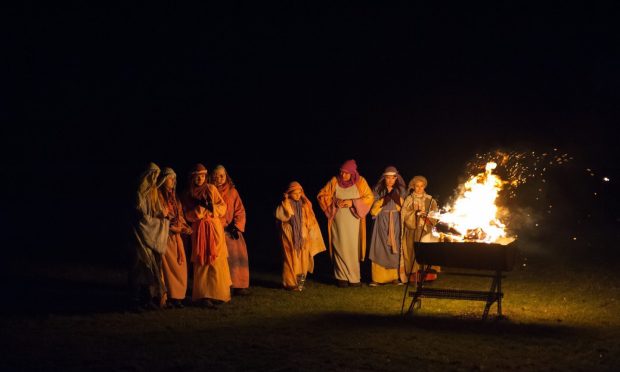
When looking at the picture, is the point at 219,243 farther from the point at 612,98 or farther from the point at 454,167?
the point at 612,98

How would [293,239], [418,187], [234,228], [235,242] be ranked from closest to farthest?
1. [234,228]
2. [235,242]
3. [293,239]
4. [418,187]

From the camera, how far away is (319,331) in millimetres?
9656

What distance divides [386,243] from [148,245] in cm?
461

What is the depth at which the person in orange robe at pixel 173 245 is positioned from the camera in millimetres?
11188

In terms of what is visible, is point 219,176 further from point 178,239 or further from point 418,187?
point 418,187

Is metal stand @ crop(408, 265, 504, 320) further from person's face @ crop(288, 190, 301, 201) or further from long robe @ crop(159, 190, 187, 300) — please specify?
long robe @ crop(159, 190, 187, 300)

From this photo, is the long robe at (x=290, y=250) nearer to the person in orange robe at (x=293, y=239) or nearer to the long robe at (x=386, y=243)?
the person in orange robe at (x=293, y=239)

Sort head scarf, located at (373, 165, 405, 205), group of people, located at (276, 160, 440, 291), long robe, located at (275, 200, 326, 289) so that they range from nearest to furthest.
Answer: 1. long robe, located at (275, 200, 326, 289)
2. group of people, located at (276, 160, 440, 291)
3. head scarf, located at (373, 165, 405, 205)

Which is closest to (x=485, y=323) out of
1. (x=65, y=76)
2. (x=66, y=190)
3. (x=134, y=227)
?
(x=134, y=227)

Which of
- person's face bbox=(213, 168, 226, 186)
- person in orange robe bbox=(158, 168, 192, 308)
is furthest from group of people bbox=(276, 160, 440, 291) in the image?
person in orange robe bbox=(158, 168, 192, 308)

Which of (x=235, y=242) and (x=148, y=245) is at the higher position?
(x=235, y=242)

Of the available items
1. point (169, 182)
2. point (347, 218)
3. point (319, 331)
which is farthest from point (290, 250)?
point (319, 331)

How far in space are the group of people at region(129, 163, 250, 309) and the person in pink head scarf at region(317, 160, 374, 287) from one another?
212 centimetres

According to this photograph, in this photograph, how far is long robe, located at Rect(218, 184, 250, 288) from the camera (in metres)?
12.5
